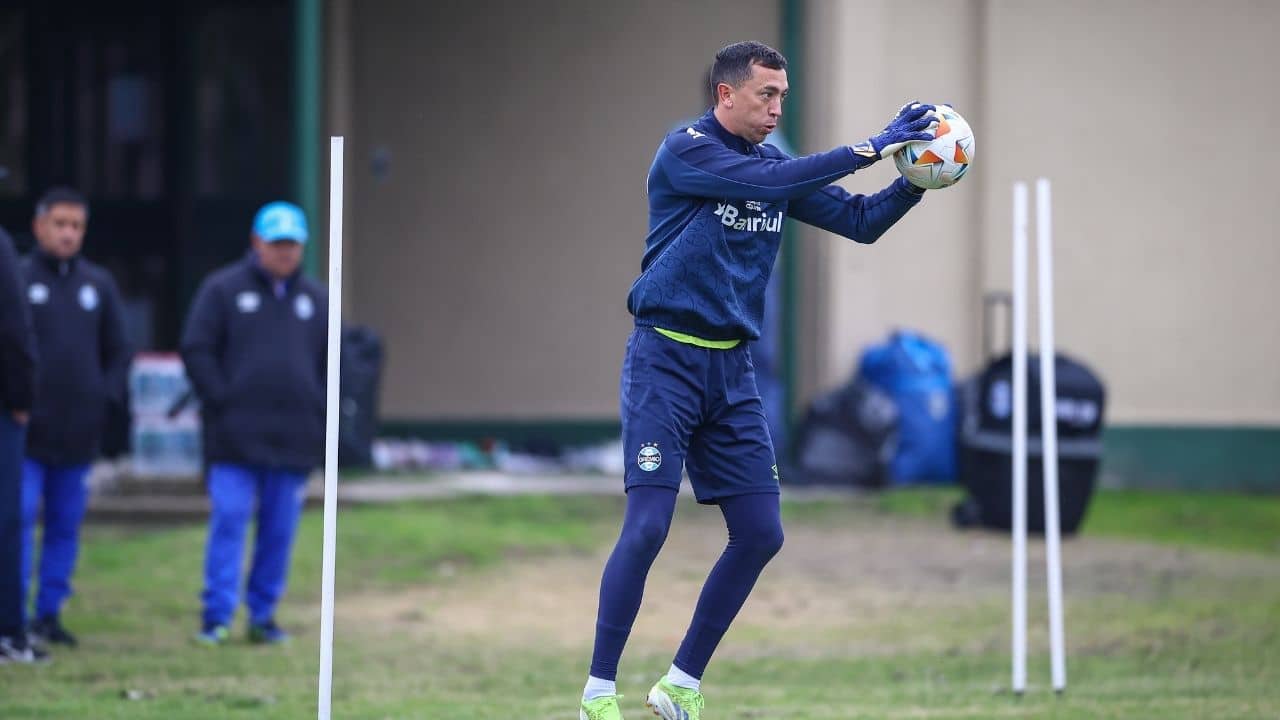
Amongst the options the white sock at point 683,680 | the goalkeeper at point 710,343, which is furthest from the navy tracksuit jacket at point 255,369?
the white sock at point 683,680

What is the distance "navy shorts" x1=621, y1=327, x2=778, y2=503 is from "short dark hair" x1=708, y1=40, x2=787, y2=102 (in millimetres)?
795

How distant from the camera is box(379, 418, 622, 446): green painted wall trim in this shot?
16219 millimetres

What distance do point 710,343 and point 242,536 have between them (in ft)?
12.4

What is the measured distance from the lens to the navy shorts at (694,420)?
16.8 ft

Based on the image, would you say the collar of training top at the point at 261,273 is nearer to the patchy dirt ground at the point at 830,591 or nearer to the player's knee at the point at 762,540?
the patchy dirt ground at the point at 830,591

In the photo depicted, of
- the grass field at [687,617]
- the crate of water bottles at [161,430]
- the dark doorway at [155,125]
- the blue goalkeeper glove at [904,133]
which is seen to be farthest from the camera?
the dark doorway at [155,125]

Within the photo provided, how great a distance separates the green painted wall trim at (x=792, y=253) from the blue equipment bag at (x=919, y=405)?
0.74 meters

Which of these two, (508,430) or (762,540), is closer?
(762,540)

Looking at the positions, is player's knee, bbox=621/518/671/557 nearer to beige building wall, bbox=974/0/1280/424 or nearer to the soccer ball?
the soccer ball

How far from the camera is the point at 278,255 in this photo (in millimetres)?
8289

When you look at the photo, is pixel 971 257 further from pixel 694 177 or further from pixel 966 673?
pixel 694 177

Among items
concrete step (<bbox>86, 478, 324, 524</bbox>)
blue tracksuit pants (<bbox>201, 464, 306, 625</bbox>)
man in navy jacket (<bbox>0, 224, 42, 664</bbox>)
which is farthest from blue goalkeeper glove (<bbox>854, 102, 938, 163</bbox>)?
concrete step (<bbox>86, 478, 324, 524</bbox>)

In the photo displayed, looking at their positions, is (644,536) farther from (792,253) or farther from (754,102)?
(792,253)

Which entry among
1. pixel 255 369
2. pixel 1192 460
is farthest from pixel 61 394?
pixel 1192 460
